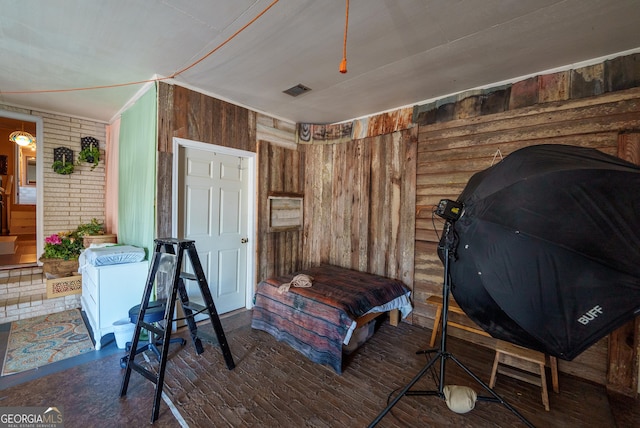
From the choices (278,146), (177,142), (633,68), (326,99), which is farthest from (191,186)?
(633,68)

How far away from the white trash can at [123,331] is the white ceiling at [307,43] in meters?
2.46

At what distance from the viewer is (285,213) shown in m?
4.04

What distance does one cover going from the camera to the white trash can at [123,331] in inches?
101

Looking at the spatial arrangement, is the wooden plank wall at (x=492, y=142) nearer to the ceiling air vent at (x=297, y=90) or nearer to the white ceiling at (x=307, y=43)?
the white ceiling at (x=307, y=43)

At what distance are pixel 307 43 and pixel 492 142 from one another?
2.08 meters

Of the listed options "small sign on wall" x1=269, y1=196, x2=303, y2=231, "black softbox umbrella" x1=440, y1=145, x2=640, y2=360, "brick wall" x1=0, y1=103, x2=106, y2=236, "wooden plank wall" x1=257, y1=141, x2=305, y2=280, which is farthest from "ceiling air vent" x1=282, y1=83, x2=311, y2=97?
"brick wall" x1=0, y1=103, x2=106, y2=236

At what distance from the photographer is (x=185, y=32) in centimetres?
202

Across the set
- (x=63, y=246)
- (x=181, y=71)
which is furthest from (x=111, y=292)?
(x=181, y=71)

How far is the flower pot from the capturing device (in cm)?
334

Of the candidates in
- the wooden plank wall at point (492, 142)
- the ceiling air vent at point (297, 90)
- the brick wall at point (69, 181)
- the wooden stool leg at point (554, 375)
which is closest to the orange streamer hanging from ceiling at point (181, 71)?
the brick wall at point (69, 181)

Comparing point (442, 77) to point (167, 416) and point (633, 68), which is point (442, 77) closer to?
point (633, 68)

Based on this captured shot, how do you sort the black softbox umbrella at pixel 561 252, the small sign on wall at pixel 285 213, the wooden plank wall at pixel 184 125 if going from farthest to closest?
the small sign on wall at pixel 285 213, the wooden plank wall at pixel 184 125, the black softbox umbrella at pixel 561 252

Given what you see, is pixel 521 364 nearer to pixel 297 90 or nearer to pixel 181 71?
pixel 297 90

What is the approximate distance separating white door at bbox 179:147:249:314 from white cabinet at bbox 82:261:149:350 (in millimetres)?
513
